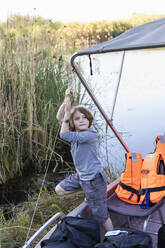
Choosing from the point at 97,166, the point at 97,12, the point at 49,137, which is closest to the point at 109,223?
the point at 97,166

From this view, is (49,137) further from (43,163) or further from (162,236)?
(162,236)

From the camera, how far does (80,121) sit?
232 cm

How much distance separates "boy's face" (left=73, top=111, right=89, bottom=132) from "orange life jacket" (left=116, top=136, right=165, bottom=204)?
649mm

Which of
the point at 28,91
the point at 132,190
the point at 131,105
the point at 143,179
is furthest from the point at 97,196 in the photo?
the point at 131,105

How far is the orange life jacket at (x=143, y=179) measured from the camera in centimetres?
246

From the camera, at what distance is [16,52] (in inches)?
179

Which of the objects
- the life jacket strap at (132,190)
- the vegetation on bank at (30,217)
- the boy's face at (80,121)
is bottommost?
the vegetation on bank at (30,217)

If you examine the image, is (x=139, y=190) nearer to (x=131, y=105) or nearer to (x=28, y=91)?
(x=28, y=91)

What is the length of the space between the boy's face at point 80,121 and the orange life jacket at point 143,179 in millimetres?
649

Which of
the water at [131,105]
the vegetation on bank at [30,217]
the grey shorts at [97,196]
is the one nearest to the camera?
the grey shorts at [97,196]

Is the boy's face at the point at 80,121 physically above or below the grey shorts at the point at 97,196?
above

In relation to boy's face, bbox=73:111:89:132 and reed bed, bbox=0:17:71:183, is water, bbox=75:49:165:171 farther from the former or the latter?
boy's face, bbox=73:111:89:132

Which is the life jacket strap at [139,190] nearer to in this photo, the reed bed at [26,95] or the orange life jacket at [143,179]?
the orange life jacket at [143,179]

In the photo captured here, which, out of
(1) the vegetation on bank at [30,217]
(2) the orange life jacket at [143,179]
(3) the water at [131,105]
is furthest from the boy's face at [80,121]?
(3) the water at [131,105]
